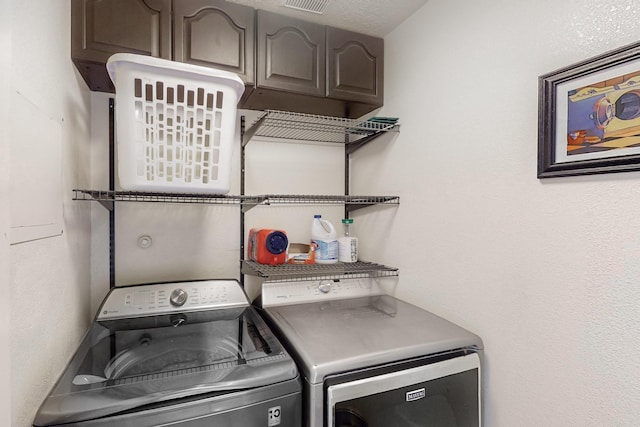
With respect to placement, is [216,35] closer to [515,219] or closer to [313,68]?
[313,68]

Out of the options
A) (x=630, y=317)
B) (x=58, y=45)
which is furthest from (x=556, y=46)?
(x=58, y=45)

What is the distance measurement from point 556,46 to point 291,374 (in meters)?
1.43

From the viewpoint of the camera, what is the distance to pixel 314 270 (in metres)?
1.77

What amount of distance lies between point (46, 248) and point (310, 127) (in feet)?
4.61

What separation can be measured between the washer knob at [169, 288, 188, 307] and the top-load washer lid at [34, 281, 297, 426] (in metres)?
0.02

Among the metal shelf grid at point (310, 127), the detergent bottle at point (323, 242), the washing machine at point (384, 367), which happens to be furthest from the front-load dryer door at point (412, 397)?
the metal shelf grid at point (310, 127)

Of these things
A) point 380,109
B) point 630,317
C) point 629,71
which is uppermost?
point 380,109

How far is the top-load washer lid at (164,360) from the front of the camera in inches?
35.0

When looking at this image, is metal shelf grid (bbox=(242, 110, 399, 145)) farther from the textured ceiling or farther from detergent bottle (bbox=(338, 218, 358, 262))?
detergent bottle (bbox=(338, 218, 358, 262))

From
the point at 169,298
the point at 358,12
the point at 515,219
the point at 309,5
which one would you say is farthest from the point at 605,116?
the point at 169,298

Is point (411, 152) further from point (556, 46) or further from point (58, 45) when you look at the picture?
point (58, 45)

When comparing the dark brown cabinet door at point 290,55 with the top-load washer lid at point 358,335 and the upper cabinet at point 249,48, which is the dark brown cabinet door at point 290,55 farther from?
the top-load washer lid at point 358,335

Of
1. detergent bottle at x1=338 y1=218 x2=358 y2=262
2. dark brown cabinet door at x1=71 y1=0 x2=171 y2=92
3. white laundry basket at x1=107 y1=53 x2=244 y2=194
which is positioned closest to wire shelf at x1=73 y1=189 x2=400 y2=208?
white laundry basket at x1=107 y1=53 x2=244 y2=194

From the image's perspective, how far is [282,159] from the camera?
2100 millimetres
